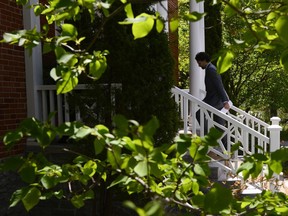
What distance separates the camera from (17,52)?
213 inches

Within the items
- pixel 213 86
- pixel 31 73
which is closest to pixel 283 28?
pixel 31 73

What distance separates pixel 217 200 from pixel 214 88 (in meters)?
5.18

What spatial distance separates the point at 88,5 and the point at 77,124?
19.5 inches

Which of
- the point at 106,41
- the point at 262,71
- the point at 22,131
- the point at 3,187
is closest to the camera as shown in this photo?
the point at 22,131

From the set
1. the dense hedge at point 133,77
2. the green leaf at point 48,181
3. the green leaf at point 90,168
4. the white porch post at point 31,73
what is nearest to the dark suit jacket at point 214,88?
the dense hedge at point 133,77

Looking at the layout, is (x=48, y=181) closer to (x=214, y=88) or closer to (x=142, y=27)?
(x=142, y=27)

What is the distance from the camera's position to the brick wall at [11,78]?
5.08m

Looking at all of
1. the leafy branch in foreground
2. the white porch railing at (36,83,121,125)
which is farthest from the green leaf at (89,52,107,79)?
the white porch railing at (36,83,121,125)

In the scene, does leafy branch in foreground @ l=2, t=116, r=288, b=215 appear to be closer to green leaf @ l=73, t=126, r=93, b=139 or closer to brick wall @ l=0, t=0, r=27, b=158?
green leaf @ l=73, t=126, r=93, b=139

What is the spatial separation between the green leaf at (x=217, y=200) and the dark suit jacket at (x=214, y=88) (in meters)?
4.94

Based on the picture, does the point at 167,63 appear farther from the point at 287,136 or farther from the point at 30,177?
the point at 287,136

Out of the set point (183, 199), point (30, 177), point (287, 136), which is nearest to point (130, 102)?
point (183, 199)

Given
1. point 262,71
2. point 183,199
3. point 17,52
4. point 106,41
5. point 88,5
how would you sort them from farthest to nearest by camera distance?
point 262,71, point 17,52, point 106,41, point 183,199, point 88,5

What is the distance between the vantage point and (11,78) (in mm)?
5273
